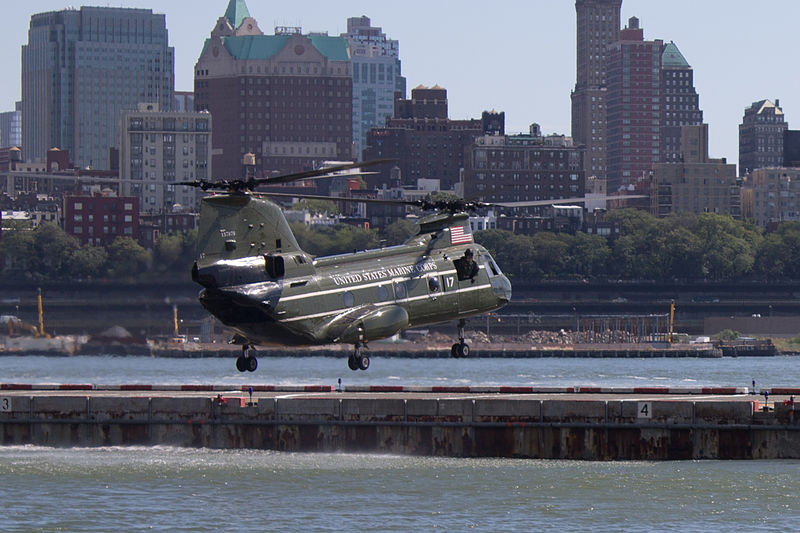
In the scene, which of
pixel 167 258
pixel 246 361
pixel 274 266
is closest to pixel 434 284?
pixel 274 266

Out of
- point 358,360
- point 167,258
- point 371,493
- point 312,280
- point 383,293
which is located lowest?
point 371,493

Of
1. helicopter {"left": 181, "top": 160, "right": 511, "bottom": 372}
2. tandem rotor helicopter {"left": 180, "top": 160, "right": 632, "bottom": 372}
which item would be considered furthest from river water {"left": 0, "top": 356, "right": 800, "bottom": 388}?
helicopter {"left": 181, "top": 160, "right": 511, "bottom": 372}

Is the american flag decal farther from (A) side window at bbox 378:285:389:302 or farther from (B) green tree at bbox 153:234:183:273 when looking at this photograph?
(B) green tree at bbox 153:234:183:273

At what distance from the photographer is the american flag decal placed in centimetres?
7856

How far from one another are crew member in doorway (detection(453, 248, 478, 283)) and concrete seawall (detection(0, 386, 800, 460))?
5.90 meters

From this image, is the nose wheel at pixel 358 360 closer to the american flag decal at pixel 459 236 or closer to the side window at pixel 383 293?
the side window at pixel 383 293

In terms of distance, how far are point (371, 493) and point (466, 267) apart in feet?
34.1

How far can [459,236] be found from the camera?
78.8 meters

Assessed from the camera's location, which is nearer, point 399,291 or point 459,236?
point 399,291

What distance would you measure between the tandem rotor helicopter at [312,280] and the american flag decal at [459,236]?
6 cm

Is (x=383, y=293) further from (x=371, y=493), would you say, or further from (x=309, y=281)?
(x=371, y=493)

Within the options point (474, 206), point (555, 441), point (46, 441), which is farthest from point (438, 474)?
point (46, 441)

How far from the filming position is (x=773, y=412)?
254 ft

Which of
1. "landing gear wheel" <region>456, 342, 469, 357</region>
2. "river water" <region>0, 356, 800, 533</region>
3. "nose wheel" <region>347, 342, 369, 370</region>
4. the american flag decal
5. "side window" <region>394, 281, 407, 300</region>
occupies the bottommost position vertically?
"river water" <region>0, 356, 800, 533</region>
